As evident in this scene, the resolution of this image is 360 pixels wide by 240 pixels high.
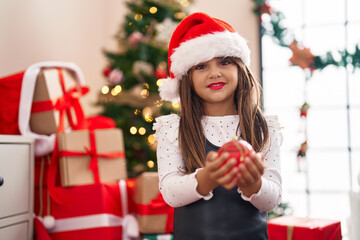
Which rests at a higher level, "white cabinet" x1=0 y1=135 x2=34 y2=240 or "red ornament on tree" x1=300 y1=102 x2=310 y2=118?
"red ornament on tree" x1=300 y1=102 x2=310 y2=118

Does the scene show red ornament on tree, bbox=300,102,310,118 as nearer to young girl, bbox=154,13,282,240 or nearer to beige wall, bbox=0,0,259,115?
beige wall, bbox=0,0,259,115

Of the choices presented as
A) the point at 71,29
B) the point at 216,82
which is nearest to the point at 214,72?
the point at 216,82

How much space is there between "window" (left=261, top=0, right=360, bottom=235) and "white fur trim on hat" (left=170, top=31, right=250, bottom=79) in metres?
2.02

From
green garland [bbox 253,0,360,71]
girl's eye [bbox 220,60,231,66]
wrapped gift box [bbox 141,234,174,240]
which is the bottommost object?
wrapped gift box [bbox 141,234,174,240]

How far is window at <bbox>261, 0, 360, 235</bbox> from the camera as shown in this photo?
3180 mm

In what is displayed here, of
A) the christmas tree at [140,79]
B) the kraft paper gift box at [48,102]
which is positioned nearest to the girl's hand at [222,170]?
the kraft paper gift box at [48,102]

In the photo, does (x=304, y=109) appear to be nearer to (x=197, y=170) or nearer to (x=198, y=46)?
(x=198, y=46)

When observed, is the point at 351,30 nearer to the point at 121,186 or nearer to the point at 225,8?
the point at 225,8

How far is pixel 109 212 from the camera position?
6.44ft

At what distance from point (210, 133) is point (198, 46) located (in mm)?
279

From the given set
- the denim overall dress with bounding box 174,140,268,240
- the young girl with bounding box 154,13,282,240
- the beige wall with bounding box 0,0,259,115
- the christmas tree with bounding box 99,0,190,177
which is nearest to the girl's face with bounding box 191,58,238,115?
the young girl with bounding box 154,13,282,240

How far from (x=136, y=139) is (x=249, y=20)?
156cm

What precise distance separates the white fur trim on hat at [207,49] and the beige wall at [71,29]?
138cm

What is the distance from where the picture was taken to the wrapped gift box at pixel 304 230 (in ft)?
4.99
